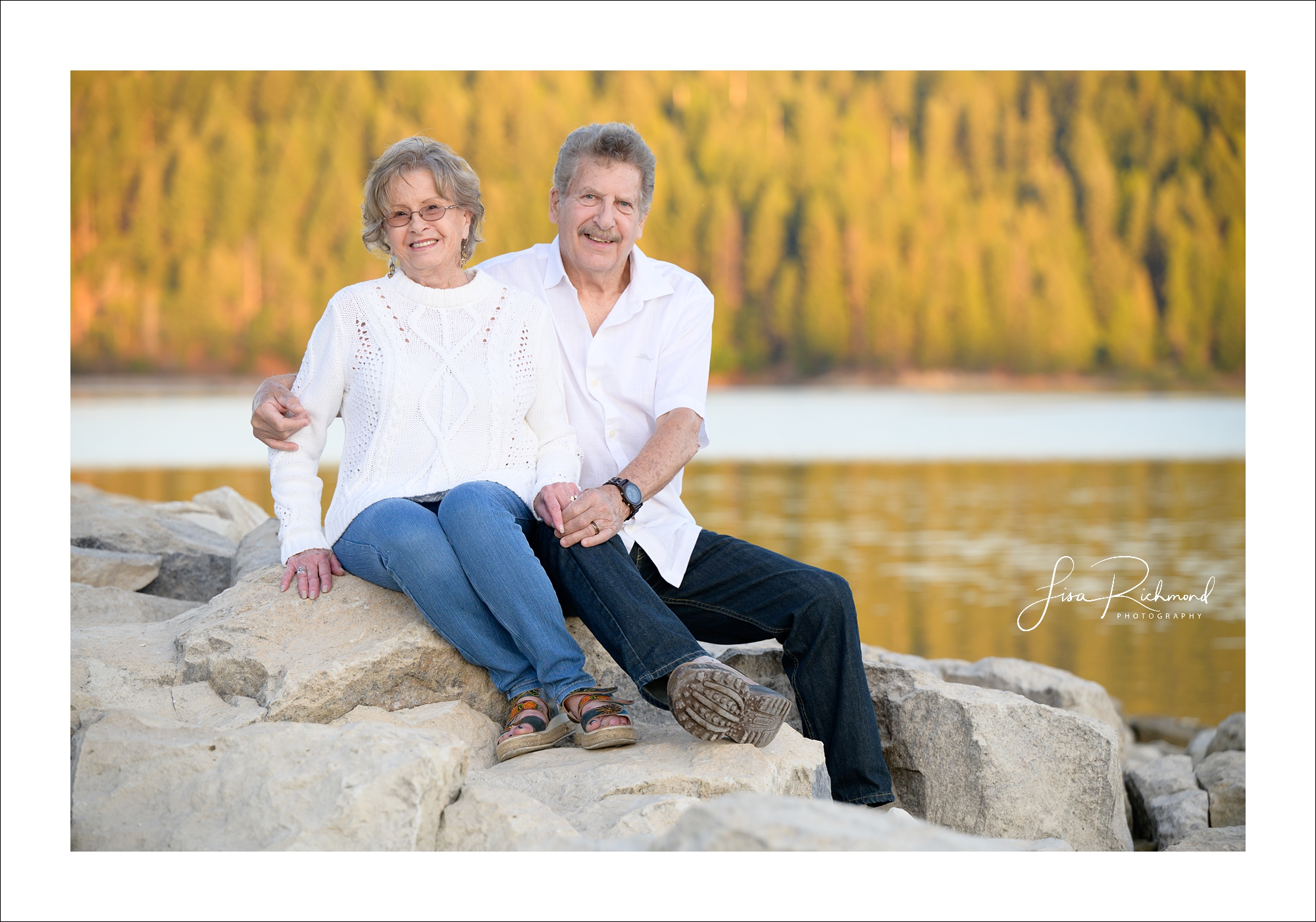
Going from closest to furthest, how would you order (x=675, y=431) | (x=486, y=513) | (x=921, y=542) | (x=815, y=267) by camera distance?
(x=486, y=513) < (x=675, y=431) < (x=921, y=542) < (x=815, y=267)

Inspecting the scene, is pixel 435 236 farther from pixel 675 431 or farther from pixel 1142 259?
pixel 1142 259

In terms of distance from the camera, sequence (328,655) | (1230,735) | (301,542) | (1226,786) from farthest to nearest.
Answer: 1. (1230,735)
2. (1226,786)
3. (301,542)
4. (328,655)

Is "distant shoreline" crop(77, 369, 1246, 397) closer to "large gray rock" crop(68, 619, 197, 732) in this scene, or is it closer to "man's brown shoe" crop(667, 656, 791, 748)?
"large gray rock" crop(68, 619, 197, 732)

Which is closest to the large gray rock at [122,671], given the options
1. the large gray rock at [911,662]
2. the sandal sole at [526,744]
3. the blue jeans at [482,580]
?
the blue jeans at [482,580]

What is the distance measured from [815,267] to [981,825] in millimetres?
10142

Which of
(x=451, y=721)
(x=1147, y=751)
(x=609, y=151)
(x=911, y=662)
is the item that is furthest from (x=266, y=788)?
(x=1147, y=751)

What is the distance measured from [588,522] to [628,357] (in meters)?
0.50

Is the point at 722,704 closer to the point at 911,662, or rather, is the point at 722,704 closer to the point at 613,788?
the point at 613,788

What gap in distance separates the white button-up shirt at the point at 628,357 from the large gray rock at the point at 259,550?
2.75 feet

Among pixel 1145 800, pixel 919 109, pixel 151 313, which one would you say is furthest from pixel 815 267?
pixel 1145 800

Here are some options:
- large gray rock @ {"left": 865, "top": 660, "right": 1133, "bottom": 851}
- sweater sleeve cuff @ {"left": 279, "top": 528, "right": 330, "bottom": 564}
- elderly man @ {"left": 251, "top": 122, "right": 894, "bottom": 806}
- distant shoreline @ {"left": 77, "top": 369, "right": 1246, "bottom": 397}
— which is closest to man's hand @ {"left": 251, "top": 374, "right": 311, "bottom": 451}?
elderly man @ {"left": 251, "top": 122, "right": 894, "bottom": 806}

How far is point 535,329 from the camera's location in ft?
7.39

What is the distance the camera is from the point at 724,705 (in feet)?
6.19

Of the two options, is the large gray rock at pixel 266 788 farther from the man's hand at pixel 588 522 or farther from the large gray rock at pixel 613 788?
the man's hand at pixel 588 522
